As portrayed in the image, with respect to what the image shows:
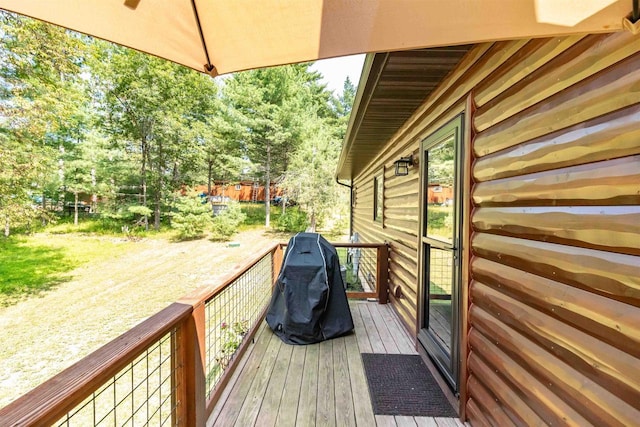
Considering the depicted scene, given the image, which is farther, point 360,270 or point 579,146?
point 360,270

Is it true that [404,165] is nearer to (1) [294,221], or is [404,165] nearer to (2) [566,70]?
(2) [566,70]

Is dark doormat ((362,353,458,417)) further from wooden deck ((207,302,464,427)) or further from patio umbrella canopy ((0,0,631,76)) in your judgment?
patio umbrella canopy ((0,0,631,76))

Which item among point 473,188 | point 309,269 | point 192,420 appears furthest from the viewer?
point 309,269

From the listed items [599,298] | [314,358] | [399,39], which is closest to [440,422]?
[314,358]

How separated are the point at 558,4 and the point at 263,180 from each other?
57.8ft

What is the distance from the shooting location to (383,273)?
4.13 meters

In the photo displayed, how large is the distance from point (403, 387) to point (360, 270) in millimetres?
4893

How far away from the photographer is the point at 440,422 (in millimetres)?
1870

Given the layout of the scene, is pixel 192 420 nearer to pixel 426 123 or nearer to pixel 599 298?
pixel 599 298

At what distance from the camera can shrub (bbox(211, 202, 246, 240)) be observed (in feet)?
47.6

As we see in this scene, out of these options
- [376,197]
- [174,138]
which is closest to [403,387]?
[376,197]

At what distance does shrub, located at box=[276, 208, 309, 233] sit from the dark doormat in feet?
44.7

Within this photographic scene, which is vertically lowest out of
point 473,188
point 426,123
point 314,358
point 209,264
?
point 209,264

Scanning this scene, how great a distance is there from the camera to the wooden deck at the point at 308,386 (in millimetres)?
1884
